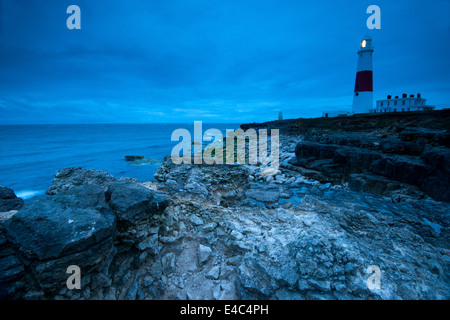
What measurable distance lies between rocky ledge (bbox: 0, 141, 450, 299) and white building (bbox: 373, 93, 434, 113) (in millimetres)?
46925

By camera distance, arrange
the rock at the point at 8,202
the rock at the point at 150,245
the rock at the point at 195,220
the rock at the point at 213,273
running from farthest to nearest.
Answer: the rock at the point at 195,220, the rock at the point at 8,202, the rock at the point at 150,245, the rock at the point at 213,273

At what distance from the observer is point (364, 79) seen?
3684 cm

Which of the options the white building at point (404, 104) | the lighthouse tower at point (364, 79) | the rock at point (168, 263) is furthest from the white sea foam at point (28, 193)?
the white building at point (404, 104)

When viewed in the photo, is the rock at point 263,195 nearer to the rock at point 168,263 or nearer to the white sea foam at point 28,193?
the rock at point 168,263

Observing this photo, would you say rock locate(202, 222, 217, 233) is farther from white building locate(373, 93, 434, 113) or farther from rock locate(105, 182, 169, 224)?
white building locate(373, 93, 434, 113)

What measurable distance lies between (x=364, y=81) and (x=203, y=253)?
45.9 metres

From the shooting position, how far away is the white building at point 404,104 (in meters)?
38.7

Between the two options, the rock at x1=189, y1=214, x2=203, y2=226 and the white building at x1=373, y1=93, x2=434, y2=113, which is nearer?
the rock at x1=189, y1=214, x2=203, y2=226

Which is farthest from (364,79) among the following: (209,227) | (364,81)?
(209,227)

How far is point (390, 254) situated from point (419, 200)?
707 centimetres

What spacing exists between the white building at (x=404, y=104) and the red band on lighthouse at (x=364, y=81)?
253 inches

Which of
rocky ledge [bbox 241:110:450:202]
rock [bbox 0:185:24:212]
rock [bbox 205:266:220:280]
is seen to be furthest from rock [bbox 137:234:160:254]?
rocky ledge [bbox 241:110:450:202]

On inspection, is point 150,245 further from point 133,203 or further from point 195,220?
point 195,220

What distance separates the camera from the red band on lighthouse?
36.6 m
